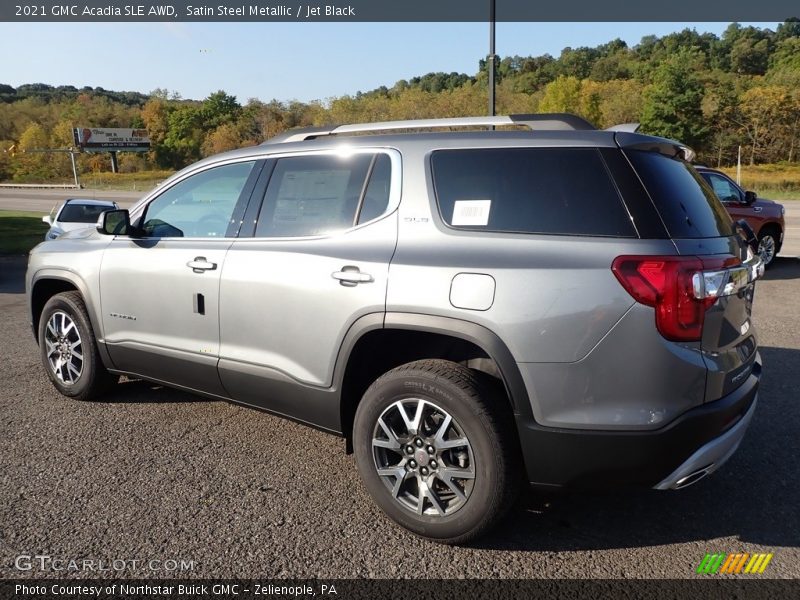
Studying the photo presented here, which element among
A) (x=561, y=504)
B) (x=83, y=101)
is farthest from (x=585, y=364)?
(x=83, y=101)

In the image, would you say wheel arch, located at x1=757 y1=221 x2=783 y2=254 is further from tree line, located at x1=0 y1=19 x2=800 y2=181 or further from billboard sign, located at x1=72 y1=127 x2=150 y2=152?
billboard sign, located at x1=72 y1=127 x2=150 y2=152

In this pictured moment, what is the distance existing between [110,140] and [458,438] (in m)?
111

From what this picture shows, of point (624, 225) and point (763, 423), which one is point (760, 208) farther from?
point (624, 225)

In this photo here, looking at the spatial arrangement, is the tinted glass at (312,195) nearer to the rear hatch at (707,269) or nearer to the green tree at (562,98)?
the rear hatch at (707,269)

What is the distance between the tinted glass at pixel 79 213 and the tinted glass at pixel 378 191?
36.1ft

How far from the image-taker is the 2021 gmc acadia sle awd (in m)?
2.46

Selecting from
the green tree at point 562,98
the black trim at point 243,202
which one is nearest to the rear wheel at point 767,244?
the black trim at point 243,202

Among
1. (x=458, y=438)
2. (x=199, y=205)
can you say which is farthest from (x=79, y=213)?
(x=458, y=438)

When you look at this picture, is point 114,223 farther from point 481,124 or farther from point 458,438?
point 458,438

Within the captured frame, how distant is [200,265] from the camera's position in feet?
12.1

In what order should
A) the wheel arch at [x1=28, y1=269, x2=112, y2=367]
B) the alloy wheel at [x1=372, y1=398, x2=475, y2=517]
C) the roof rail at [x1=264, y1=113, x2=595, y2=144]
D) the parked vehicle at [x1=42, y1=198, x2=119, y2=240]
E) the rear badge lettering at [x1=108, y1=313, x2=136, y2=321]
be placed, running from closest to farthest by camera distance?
the alloy wheel at [x1=372, y1=398, x2=475, y2=517] < the roof rail at [x1=264, y1=113, x2=595, y2=144] < the rear badge lettering at [x1=108, y1=313, x2=136, y2=321] < the wheel arch at [x1=28, y1=269, x2=112, y2=367] < the parked vehicle at [x1=42, y1=198, x2=119, y2=240]

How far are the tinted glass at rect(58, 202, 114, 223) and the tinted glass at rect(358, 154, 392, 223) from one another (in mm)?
11007

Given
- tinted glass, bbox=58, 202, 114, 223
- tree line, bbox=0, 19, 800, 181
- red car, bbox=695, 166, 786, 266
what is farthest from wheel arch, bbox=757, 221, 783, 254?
tree line, bbox=0, 19, 800, 181

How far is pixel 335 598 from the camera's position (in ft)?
8.12
